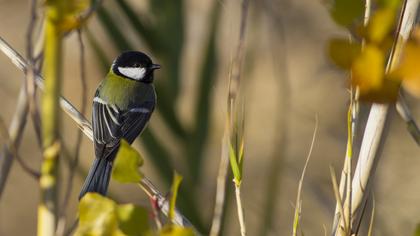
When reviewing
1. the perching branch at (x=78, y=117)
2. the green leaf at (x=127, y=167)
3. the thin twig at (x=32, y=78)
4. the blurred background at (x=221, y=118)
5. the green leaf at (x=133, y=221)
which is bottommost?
the blurred background at (x=221, y=118)

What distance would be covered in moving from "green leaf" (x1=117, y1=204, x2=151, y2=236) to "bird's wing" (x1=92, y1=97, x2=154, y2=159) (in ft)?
4.46

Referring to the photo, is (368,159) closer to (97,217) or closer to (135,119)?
(97,217)

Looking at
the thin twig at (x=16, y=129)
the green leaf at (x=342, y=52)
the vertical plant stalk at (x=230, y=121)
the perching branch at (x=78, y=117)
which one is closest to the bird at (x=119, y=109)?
the perching branch at (x=78, y=117)

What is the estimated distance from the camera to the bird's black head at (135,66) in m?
2.65

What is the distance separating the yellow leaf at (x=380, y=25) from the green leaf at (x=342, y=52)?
0.01 m

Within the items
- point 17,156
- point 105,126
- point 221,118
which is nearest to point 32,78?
point 17,156

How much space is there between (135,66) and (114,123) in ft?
1.26

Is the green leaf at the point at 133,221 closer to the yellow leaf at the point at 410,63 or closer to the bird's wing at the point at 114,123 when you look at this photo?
the yellow leaf at the point at 410,63

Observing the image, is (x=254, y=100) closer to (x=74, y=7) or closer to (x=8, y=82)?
(x=8, y=82)

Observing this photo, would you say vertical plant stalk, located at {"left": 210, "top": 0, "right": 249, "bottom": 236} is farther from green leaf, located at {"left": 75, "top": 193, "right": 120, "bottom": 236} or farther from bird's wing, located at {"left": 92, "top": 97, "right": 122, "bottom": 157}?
bird's wing, located at {"left": 92, "top": 97, "right": 122, "bottom": 157}

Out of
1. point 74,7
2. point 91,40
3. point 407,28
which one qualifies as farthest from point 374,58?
point 91,40

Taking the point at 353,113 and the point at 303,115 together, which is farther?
the point at 303,115

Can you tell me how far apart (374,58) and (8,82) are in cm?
420

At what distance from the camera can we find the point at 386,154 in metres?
4.17
